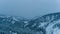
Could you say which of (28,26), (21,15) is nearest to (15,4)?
(21,15)

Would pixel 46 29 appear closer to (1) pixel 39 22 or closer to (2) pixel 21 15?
(1) pixel 39 22

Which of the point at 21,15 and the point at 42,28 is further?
the point at 21,15

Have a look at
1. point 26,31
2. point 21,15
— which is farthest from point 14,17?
point 26,31

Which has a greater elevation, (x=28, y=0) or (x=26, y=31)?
(x=28, y=0)

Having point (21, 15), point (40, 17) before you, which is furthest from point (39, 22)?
point (21, 15)

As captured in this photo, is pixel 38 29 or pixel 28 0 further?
pixel 28 0

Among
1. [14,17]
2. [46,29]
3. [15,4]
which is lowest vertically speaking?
[46,29]

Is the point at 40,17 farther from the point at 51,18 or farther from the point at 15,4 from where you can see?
the point at 15,4

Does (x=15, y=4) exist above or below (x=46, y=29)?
above
